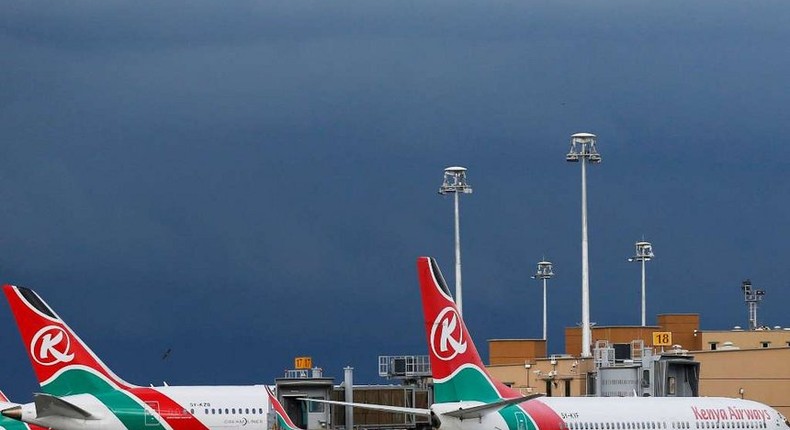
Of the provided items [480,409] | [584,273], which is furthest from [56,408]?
[584,273]

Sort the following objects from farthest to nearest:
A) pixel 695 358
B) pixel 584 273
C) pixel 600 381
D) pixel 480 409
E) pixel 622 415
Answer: pixel 584 273
pixel 695 358
pixel 600 381
pixel 622 415
pixel 480 409

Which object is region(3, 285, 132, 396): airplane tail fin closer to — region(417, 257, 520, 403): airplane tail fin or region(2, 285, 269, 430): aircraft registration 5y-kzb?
region(2, 285, 269, 430): aircraft registration 5y-kzb

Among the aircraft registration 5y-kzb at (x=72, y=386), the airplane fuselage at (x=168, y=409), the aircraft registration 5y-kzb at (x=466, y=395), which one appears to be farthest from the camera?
the airplane fuselage at (x=168, y=409)

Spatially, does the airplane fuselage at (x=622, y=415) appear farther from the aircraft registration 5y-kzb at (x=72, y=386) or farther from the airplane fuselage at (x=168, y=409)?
the aircraft registration 5y-kzb at (x=72, y=386)

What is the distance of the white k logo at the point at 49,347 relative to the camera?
61.6 metres

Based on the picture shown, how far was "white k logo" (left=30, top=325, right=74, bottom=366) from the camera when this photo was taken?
6162 centimetres

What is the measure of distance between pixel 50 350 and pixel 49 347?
5.0 inches

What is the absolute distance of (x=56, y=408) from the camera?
60156 mm

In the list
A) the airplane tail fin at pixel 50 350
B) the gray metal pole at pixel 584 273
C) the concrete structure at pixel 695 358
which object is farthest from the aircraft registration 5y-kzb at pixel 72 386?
the gray metal pole at pixel 584 273

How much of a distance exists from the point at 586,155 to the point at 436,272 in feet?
154

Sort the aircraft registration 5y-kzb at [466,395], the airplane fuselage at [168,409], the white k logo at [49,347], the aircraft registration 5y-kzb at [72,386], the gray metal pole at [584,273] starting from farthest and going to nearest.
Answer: the gray metal pole at [584,273] → the white k logo at [49,347] → the airplane fuselage at [168,409] → the aircraft registration 5y-kzb at [72,386] → the aircraft registration 5y-kzb at [466,395]

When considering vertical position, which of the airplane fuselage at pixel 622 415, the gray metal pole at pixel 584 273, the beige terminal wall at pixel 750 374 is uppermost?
the gray metal pole at pixel 584 273

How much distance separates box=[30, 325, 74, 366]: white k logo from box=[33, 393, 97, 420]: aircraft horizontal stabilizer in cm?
223

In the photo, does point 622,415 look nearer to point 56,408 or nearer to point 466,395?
point 466,395
